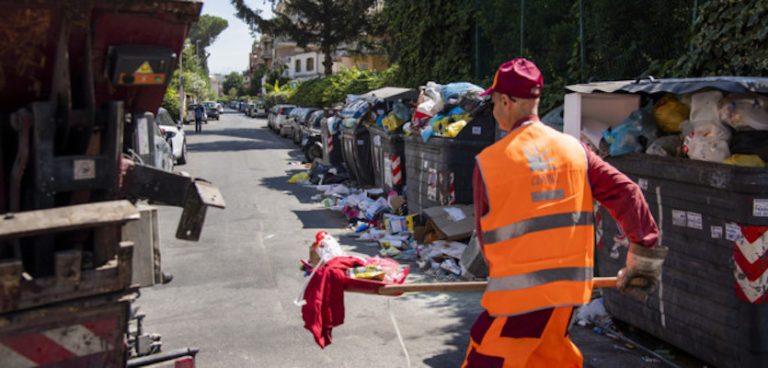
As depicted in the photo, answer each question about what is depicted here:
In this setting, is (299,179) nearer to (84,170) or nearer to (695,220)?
(695,220)

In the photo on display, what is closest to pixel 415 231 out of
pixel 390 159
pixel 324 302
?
pixel 390 159

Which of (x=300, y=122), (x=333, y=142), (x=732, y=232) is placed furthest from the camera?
(x=300, y=122)

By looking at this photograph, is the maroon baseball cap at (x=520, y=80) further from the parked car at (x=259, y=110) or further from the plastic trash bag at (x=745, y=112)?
the parked car at (x=259, y=110)

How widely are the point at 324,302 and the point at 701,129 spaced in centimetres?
279

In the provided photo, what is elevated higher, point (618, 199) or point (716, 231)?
point (618, 199)

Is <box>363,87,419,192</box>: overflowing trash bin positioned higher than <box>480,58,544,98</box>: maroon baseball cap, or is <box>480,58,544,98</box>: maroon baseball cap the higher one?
<box>480,58,544,98</box>: maroon baseball cap

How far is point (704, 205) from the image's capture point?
4.54m

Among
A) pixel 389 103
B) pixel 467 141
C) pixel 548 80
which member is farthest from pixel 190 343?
pixel 389 103

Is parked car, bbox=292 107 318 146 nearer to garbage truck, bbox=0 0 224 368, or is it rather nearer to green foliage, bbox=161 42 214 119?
green foliage, bbox=161 42 214 119

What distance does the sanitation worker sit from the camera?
2.91m

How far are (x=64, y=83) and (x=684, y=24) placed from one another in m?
7.70

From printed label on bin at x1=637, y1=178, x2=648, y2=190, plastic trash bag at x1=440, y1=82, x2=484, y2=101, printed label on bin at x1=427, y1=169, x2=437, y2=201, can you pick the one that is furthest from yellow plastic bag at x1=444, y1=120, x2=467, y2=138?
printed label on bin at x1=637, y1=178, x2=648, y2=190

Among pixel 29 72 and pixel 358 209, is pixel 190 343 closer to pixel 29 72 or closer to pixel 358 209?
pixel 29 72

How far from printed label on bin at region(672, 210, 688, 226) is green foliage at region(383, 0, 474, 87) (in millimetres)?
10307
